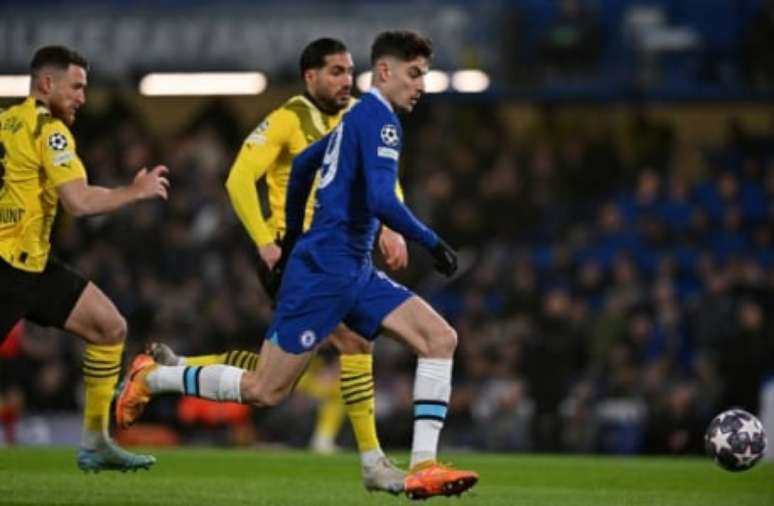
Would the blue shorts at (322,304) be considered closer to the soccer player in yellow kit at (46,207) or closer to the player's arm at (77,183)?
the player's arm at (77,183)

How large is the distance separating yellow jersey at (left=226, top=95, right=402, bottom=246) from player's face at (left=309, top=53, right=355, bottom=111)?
8 centimetres

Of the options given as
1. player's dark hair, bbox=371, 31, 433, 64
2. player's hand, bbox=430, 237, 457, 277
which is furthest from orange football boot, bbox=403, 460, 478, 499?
player's dark hair, bbox=371, 31, 433, 64

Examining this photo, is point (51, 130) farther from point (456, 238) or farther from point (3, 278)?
point (456, 238)

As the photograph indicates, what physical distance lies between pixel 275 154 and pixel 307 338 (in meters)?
2.03

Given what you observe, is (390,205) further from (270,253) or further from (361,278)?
(270,253)

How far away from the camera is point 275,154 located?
10.7 meters

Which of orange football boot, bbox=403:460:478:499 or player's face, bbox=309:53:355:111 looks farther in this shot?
player's face, bbox=309:53:355:111

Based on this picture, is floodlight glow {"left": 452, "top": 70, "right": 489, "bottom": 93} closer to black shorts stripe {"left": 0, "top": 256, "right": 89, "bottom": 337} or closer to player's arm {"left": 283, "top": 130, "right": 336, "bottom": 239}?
black shorts stripe {"left": 0, "top": 256, "right": 89, "bottom": 337}

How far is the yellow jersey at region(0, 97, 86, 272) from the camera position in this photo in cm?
972

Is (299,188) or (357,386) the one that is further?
(357,386)

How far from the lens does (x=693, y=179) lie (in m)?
22.8

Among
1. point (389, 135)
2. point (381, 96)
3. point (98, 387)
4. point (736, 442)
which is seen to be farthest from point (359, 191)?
point (736, 442)

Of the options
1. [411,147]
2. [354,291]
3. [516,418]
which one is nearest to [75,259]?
[411,147]

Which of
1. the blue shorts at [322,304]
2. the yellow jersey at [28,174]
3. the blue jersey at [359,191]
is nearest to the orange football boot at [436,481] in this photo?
the blue shorts at [322,304]
